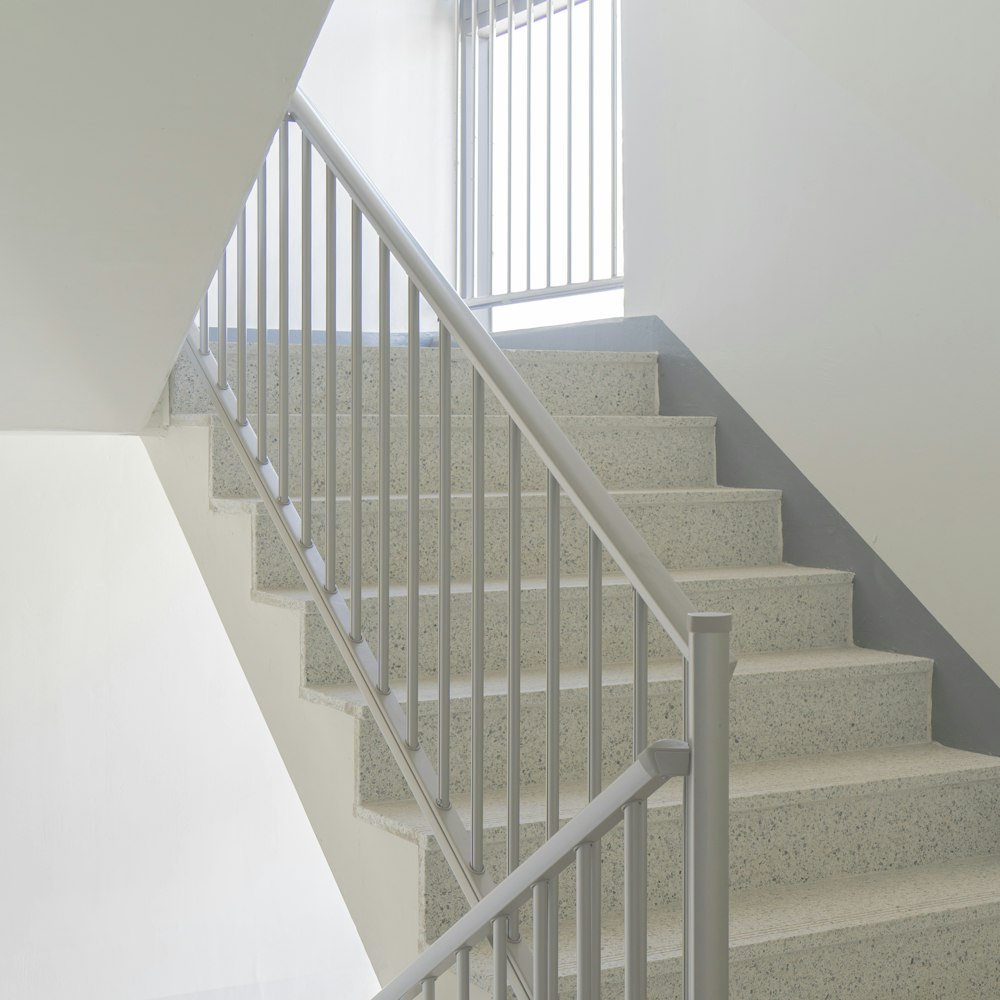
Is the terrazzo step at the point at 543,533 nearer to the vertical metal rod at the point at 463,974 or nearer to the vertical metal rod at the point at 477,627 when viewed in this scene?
the vertical metal rod at the point at 477,627

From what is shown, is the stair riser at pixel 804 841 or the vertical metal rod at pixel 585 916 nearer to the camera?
the vertical metal rod at pixel 585 916

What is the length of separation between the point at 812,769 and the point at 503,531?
0.81 metres

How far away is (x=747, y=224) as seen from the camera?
3.07 metres

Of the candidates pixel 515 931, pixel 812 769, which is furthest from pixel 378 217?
pixel 812 769

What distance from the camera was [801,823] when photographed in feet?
6.90

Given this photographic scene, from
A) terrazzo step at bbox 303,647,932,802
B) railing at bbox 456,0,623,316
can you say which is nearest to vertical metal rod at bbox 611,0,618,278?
railing at bbox 456,0,623,316

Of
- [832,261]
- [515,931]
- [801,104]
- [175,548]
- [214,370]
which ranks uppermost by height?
[801,104]

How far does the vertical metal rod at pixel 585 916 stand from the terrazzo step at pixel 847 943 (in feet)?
1.34

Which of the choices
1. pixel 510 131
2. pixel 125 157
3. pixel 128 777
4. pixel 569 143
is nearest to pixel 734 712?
pixel 125 157

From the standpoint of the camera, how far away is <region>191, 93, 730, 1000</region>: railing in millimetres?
1230

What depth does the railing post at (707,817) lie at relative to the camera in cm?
121

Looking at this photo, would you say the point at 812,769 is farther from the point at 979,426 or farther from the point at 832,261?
the point at 832,261

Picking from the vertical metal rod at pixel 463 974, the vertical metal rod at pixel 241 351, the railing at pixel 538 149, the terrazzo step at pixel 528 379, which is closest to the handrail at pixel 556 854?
the vertical metal rod at pixel 463 974

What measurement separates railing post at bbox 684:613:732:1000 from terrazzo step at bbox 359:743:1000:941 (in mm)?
691
